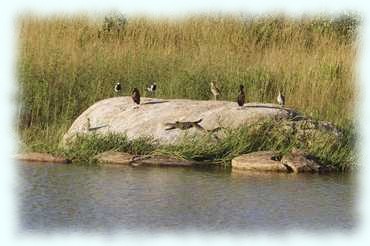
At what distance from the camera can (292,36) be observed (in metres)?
21.0

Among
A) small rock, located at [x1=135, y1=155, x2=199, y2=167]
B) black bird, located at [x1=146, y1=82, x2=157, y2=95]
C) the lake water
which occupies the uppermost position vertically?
black bird, located at [x1=146, y1=82, x2=157, y2=95]

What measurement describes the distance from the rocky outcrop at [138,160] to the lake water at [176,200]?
0.83 feet

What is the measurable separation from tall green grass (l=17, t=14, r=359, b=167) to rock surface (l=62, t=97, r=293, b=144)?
0.67 metres

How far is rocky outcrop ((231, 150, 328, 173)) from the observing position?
46.2 feet

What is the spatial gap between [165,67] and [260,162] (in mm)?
4141

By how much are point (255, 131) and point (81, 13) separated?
7.33 meters

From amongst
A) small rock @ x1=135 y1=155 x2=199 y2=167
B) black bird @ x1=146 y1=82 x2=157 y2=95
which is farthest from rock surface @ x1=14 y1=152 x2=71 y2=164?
black bird @ x1=146 y1=82 x2=157 y2=95

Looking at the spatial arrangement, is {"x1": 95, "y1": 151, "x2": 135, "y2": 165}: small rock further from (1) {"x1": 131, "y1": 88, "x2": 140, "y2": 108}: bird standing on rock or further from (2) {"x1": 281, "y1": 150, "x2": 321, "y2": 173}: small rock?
(2) {"x1": 281, "y1": 150, "x2": 321, "y2": 173}: small rock

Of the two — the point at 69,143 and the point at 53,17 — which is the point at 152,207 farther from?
the point at 53,17

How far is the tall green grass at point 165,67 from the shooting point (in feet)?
55.5

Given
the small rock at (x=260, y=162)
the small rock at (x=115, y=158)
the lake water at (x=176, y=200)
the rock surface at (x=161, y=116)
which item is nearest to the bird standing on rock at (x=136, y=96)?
the rock surface at (x=161, y=116)

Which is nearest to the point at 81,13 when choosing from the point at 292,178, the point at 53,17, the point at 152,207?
the point at 53,17

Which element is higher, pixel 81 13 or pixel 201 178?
pixel 81 13

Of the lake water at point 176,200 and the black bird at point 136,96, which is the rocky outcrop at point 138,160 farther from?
the black bird at point 136,96
